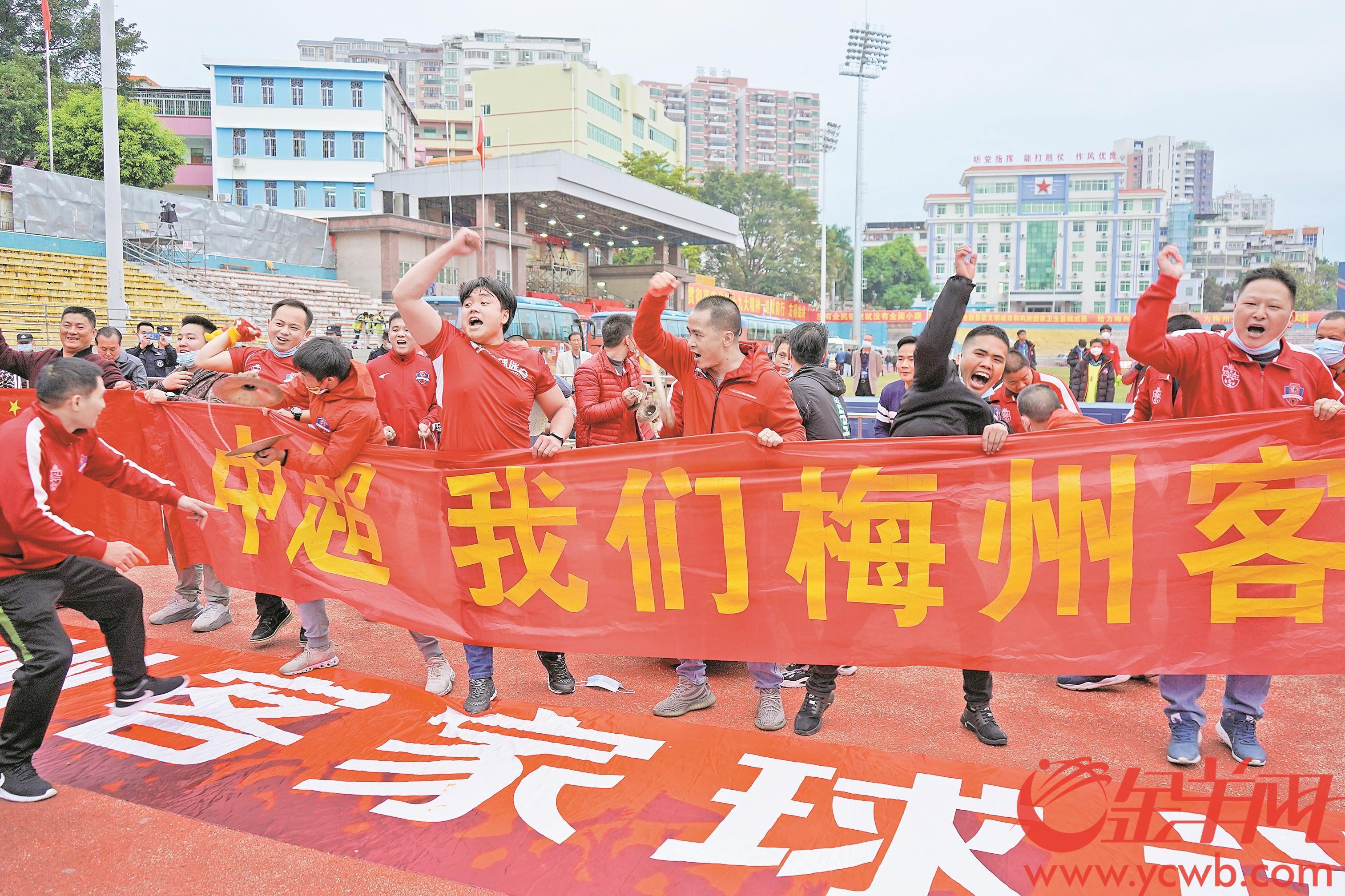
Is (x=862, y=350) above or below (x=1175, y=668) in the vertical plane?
above

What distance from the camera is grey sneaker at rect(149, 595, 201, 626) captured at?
17.9 feet

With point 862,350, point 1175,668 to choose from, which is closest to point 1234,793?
point 1175,668

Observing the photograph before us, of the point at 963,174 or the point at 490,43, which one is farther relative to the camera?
the point at 490,43

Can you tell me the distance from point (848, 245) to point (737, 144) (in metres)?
61.4

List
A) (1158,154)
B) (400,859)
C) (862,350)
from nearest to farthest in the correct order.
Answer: (400,859) < (862,350) < (1158,154)

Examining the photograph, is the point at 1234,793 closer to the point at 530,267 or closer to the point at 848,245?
the point at 530,267

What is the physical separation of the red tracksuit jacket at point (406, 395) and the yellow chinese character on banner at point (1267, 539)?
406 cm

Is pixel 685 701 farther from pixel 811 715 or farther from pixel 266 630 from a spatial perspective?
pixel 266 630

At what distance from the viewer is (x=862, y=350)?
1809 cm

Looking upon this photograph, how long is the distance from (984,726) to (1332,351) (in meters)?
3.87

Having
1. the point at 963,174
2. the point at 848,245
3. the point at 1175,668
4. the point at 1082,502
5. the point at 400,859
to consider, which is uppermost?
the point at 963,174

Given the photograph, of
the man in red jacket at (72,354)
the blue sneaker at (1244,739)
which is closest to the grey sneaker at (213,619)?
the man in red jacket at (72,354)

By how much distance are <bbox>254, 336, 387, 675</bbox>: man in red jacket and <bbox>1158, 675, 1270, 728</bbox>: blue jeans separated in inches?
152

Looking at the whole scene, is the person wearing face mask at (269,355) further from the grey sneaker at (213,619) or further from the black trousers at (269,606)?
the grey sneaker at (213,619)
